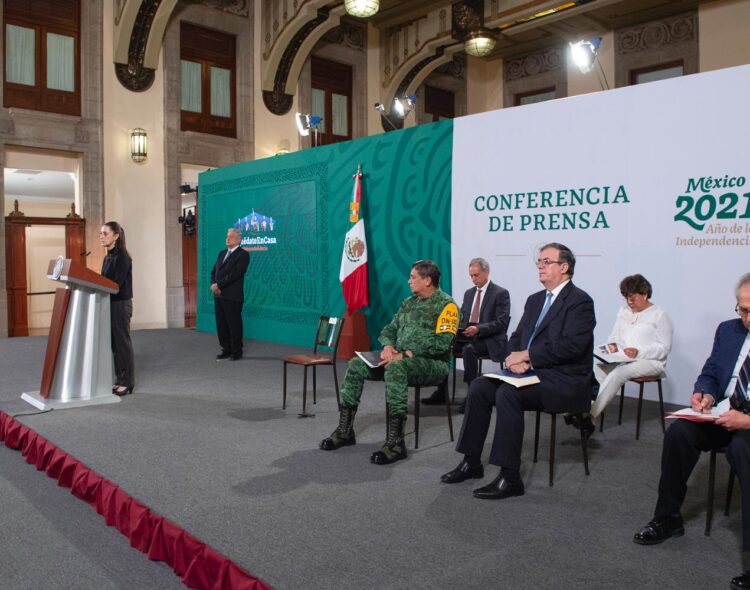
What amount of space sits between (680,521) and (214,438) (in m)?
2.56

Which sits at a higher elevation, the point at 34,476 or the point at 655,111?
the point at 655,111

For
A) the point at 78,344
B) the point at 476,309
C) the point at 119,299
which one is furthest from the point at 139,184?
the point at 476,309

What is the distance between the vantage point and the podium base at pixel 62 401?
4723mm

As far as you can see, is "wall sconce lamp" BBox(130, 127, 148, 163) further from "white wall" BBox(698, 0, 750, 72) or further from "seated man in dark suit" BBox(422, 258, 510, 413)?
"white wall" BBox(698, 0, 750, 72)

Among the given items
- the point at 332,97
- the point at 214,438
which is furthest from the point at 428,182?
the point at 332,97

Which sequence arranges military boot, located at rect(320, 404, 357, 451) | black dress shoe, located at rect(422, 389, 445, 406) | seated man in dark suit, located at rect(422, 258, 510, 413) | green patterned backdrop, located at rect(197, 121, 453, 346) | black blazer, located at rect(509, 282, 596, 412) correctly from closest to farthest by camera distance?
black blazer, located at rect(509, 282, 596, 412) < military boot, located at rect(320, 404, 357, 451) < seated man in dark suit, located at rect(422, 258, 510, 413) < black dress shoe, located at rect(422, 389, 445, 406) < green patterned backdrop, located at rect(197, 121, 453, 346)

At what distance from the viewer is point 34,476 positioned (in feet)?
12.1

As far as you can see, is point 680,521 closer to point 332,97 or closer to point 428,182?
point 428,182

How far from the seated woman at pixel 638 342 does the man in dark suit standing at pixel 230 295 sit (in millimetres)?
4139

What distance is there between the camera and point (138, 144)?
33.6 feet

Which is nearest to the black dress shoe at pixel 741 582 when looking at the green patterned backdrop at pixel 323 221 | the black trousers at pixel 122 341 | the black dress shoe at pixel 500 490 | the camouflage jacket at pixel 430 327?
the black dress shoe at pixel 500 490

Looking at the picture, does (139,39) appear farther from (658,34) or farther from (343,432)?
(343,432)

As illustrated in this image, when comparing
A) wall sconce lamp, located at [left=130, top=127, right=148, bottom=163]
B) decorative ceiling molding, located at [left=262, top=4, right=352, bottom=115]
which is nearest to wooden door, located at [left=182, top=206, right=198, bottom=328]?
wall sconce lamp, located at [left=130, top=127, right=148, bottom=163]

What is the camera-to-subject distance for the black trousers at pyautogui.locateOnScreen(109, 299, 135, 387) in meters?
5.18
